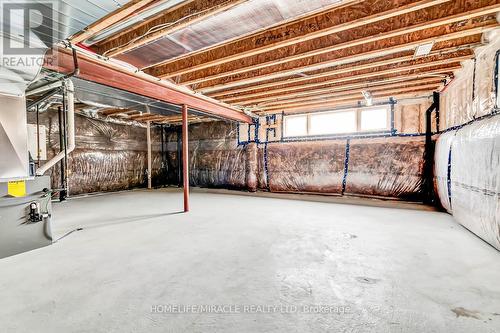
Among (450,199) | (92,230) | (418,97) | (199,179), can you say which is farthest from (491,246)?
(199,179)

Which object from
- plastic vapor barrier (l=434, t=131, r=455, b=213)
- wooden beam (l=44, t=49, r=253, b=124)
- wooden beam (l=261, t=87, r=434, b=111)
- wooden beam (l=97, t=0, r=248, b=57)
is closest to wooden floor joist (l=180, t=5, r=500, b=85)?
wooden beam (l=44, t=49, r=253, b=124)

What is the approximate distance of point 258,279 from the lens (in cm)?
161

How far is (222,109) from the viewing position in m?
4.87

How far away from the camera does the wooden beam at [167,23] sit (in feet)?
5.69

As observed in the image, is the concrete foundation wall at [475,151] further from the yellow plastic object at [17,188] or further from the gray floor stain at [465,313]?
the yellow plastic object at [17,188]

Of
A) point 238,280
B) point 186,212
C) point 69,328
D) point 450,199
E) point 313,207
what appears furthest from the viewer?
point 313,207

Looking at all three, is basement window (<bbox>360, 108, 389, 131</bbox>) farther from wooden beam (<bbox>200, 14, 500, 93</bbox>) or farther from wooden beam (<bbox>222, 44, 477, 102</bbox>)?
wooden beam (<bbox>200, 14, 500, 93</bbox>)

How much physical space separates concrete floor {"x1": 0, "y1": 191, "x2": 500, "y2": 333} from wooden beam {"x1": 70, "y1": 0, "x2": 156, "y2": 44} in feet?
6.62

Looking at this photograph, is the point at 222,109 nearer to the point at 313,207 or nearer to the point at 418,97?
the point at 313,207

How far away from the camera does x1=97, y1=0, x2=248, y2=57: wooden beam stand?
Result: 68.3 inches

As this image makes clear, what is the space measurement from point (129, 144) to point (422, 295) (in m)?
7.25

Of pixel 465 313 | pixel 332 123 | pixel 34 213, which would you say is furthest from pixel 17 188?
pixel 332 123
